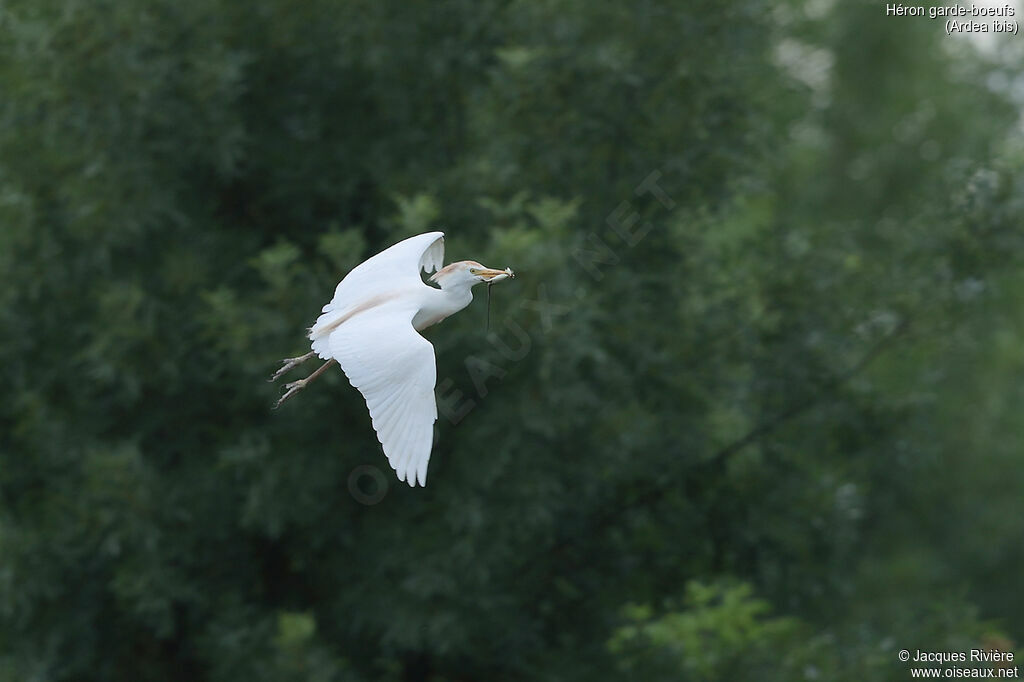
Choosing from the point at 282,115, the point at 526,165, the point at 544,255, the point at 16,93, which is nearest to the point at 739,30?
the point at 526,165

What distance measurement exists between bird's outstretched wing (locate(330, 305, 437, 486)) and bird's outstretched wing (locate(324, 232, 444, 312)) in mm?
569

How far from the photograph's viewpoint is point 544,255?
23.4 feet

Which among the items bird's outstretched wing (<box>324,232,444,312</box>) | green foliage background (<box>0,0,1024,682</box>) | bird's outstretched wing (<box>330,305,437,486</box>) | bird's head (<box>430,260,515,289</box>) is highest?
green foliage background (<box>0,0,1024,682</box>)

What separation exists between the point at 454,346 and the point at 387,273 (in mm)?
1955

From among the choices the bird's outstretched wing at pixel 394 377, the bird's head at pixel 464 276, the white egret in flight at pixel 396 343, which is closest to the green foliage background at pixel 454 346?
the white egret in flight at pixel 396 343

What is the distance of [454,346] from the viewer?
7.56 meters

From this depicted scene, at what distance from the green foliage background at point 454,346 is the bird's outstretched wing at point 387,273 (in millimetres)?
1256

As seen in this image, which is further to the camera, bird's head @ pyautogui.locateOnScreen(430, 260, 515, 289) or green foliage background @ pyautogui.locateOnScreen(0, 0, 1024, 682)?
green foliage background @ pyautogui.locateOnScreen(0, 0, 1024, 682)

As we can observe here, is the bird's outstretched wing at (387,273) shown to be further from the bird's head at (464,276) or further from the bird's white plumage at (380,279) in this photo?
the bird's head at (464,276)

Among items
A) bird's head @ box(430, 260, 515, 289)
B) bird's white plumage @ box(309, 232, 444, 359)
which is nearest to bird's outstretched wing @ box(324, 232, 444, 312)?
bird's white plumage @ box(309, 232, 444, 359)

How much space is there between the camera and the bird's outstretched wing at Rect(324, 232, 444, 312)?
553 cm

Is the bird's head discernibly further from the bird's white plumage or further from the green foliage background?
the green foliage background

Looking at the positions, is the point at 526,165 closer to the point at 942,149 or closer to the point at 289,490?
the point at 289,490

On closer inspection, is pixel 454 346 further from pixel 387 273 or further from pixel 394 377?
pixel 394 377
